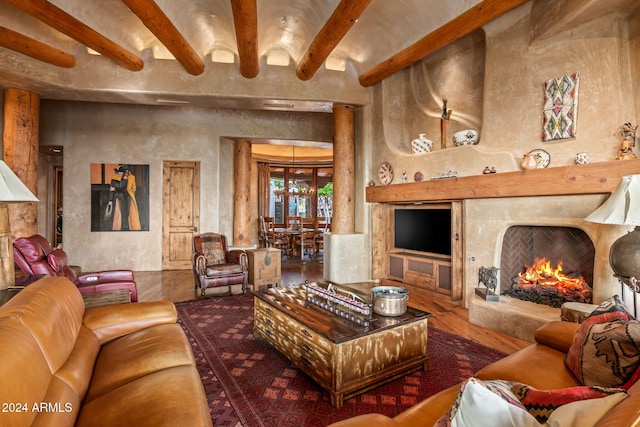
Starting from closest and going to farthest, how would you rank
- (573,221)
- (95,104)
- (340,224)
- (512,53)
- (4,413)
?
1. (4,413)
2. (573,221)
3. (512,53)
4. (340,224)
5. (95,104)

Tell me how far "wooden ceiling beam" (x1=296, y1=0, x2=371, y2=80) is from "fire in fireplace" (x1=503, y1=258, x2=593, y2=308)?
346 centimetres

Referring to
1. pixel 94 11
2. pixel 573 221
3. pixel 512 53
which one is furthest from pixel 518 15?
pixel 94 11

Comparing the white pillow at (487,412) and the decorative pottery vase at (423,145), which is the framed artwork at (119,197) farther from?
the white pillow at (487,412)

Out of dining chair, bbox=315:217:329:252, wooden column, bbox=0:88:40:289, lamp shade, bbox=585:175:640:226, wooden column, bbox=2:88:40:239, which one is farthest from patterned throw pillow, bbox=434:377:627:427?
dining chair, bbox=315:217:329:252

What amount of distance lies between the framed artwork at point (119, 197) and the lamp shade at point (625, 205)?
23.9ft

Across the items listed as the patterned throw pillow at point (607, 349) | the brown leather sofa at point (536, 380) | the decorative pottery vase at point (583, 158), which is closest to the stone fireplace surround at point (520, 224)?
the decorative pottery vase at point (583, 158)

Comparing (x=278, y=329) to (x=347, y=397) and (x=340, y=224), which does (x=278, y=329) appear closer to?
(x=347, y=397)

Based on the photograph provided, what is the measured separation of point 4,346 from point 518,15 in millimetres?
4982

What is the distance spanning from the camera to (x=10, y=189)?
2.16m

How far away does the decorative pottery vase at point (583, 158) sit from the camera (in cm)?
307

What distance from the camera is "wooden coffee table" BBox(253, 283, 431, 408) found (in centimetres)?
201

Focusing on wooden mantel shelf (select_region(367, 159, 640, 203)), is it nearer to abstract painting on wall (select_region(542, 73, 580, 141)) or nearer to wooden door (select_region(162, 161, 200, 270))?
abstract painting on wall (select_region(542, 73, 580, 141))

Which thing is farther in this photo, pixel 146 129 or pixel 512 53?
pixel 146 129

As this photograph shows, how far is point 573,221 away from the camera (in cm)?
310
